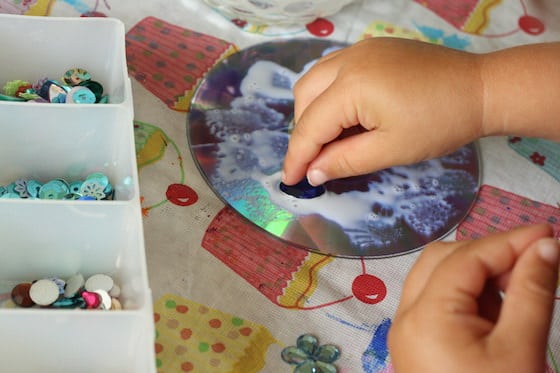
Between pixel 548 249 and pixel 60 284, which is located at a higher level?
pixel 548 249

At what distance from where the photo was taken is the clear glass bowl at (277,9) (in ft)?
2.28

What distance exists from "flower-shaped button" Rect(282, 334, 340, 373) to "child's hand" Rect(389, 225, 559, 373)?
0.30 feet

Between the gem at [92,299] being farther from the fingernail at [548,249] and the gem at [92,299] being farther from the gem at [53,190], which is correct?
the fingernail at [548,249]

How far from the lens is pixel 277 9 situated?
702 mm

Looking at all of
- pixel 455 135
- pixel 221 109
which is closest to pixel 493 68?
pixel 455 135

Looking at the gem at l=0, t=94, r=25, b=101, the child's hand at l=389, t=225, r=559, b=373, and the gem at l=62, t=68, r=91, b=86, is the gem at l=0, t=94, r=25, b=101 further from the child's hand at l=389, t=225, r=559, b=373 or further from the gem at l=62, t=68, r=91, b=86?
the child's hand at l=389, t=225, r=559, b=373

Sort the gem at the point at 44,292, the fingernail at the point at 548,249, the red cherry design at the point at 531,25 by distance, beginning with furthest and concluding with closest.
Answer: the red cherry design at the point at 531,25 → the gem at the point at 44,292 → the fingernail at the point at 548,249

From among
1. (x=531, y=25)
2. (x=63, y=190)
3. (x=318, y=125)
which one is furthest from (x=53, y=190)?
(x=531, y=25)

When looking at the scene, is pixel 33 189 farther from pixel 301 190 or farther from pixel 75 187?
pixel 301 190

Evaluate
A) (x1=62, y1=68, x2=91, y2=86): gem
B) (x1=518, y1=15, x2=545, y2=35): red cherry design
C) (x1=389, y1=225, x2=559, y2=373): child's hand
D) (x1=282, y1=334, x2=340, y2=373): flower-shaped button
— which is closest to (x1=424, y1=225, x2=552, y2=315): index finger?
(x1=389, y1=225, x2=559, y2=373): child's hand

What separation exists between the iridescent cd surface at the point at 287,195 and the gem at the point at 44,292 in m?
0.16

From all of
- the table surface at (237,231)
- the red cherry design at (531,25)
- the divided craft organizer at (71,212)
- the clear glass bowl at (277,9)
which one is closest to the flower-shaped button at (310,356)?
the table surface at (237,231)

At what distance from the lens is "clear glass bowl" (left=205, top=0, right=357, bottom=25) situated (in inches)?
27.3

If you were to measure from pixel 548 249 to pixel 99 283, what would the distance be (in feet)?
0.98
